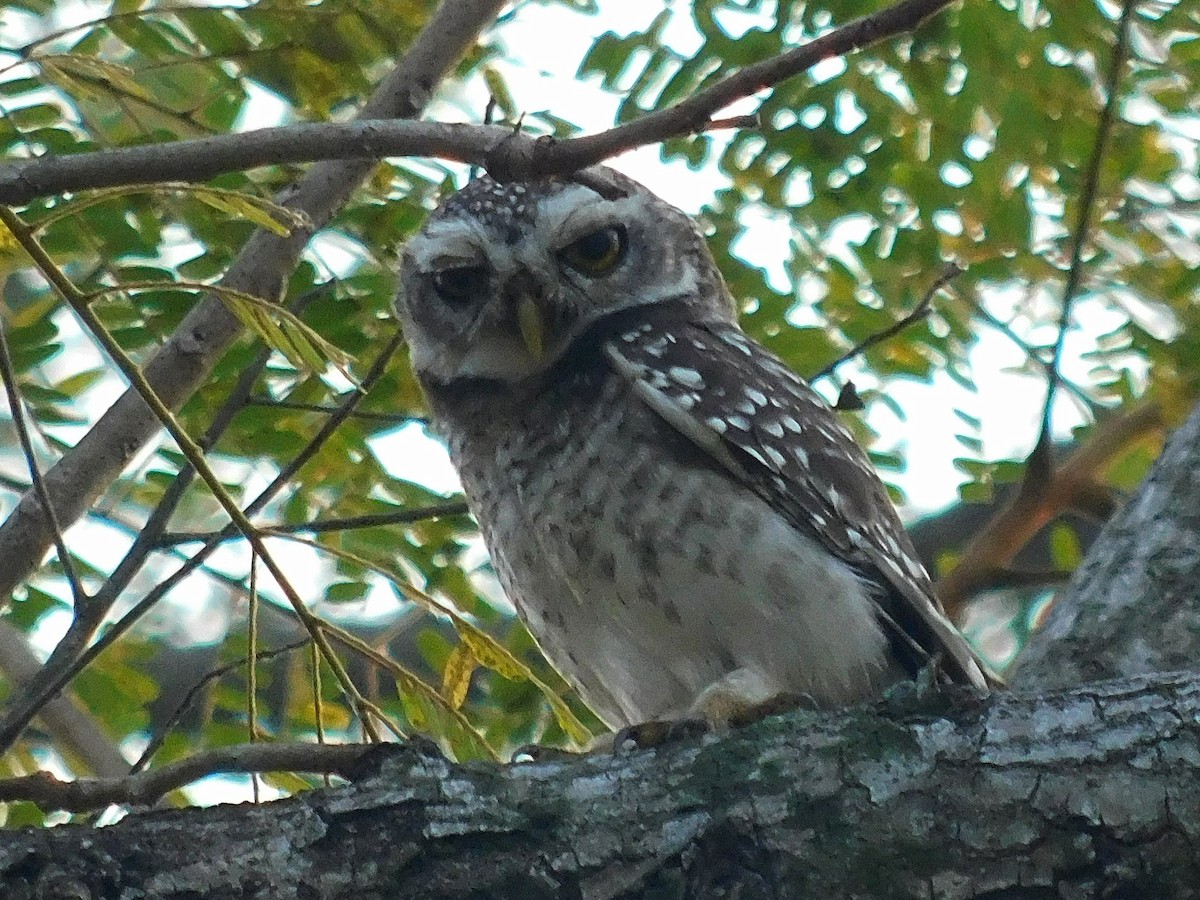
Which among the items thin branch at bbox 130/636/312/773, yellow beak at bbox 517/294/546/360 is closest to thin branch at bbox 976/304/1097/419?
yellow beak at bbox 517/294/546/360

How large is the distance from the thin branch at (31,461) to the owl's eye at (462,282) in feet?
4.28

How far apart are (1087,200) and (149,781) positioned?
225 centimetres

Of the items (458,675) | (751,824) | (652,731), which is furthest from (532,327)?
(751,824)

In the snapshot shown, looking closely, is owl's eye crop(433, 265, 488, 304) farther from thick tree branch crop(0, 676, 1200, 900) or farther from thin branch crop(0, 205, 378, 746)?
thick tree branch crop(0, 676, 1200, 900)

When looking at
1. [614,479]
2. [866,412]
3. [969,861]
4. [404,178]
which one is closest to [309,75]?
[404,178]

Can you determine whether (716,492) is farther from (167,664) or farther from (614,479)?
(167,664)

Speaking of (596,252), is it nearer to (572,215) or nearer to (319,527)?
(572,215)

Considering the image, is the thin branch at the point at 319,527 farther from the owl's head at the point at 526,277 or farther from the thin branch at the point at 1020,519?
the thin branch at the point at 1020,519

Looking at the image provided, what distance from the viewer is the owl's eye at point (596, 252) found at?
363 cm

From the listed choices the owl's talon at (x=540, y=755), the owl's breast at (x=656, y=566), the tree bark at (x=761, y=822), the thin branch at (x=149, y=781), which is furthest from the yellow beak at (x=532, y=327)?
the thin branch at (x=149, y=781)

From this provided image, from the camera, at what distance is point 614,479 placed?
308 centimetres

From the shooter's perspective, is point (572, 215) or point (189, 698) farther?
point (572, 215)

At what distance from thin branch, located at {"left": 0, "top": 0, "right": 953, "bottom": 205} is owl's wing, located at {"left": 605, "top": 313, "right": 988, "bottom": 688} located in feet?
3.78

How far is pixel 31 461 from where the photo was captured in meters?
2.43
